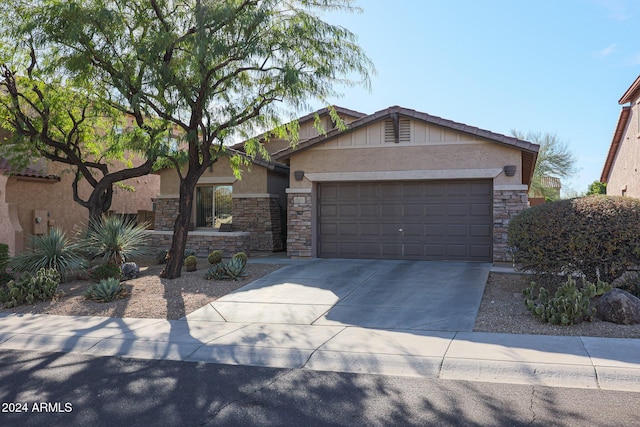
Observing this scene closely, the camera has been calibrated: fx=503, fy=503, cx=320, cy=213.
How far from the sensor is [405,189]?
14.4 meters

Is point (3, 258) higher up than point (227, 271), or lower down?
higher up

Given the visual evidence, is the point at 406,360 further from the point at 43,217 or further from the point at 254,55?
the point at 43,217

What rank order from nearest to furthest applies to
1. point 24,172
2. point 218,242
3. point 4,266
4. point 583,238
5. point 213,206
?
point 583,238 → point 4,266 → point 218,242 → point 24,172 → point 213,206

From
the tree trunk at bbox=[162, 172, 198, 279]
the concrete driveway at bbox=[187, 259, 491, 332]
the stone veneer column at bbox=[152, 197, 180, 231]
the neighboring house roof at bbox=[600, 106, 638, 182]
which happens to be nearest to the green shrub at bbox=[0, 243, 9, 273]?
the tree trunk at bbox=[162, 172, 198, 279]

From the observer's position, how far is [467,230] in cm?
1375

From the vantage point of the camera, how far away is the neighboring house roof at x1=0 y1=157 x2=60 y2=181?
16625 millimetres

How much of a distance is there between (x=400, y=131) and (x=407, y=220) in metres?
2.53

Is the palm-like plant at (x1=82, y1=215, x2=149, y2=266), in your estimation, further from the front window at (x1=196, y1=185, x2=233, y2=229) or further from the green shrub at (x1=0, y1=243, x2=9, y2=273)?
the front window at (x1=196, y1=185, x2=233, y2=229)

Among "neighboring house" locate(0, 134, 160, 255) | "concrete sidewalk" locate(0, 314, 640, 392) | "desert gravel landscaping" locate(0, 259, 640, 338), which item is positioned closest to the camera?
"concrete sidewalk" locate(0, 314, 640, 392)

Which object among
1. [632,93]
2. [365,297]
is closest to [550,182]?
[632,93]

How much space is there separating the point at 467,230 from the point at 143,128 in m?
→ 9.01

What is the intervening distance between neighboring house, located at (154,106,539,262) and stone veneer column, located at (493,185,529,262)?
25mm

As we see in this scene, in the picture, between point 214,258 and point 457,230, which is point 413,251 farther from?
point 214,258

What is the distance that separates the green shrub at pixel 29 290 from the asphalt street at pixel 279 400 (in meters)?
4.67
